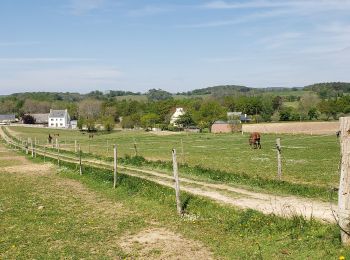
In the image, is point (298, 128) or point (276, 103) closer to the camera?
point (298, 128)

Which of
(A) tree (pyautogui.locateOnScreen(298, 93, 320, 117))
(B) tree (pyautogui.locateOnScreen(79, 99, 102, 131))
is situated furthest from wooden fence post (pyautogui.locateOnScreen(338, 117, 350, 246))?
(B) tree (pyautogui.locateOnScreen(79, 99, 102, 131))

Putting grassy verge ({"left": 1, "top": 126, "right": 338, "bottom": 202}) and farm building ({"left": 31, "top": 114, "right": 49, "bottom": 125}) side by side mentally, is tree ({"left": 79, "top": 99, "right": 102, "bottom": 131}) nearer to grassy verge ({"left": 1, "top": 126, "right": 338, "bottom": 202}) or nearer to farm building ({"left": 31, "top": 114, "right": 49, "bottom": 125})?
farm building ({"left": 31, "top": 114, "right": 49, "bottom": 125})

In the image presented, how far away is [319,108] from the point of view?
490ft

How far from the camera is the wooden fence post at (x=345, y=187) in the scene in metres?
9.90

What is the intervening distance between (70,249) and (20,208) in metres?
6.98

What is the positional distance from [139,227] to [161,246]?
2391 millimetres

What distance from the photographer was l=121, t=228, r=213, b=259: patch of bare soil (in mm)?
11164

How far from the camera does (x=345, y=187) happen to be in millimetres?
9984

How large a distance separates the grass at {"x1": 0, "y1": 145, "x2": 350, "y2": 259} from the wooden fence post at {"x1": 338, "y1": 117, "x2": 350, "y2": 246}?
473 mm

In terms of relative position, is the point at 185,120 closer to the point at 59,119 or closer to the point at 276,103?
the point at 276,103

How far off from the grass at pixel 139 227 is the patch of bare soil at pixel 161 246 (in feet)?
0.96

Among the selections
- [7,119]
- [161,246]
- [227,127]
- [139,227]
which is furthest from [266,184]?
[7,119]

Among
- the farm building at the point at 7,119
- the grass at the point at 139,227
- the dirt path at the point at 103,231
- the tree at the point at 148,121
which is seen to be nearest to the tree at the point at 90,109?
the farm building at the point at 7,119

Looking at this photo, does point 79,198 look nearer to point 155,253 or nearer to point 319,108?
point 155,253
